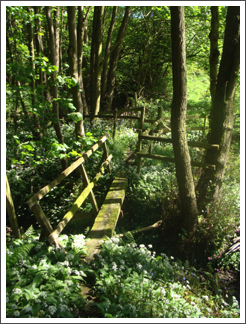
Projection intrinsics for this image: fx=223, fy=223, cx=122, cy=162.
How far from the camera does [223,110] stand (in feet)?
14.8

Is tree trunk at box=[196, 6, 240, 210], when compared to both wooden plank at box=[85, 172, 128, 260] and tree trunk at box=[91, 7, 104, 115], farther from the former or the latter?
tree trunk at box=[91, 7, 104, 115]

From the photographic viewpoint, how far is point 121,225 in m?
5.41

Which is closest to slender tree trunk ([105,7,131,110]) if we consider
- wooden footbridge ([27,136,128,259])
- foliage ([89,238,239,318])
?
wooden footbridge ([27,136,128,259])

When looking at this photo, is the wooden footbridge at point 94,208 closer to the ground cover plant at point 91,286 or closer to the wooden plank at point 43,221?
the wooden plank at point 43,221

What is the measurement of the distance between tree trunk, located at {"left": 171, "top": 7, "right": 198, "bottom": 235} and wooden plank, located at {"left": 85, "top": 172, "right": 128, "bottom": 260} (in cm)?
140

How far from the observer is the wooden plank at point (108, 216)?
3387 millimetres

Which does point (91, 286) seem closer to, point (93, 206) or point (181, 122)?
point (93, 206)

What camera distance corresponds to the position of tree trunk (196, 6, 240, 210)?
425 cm

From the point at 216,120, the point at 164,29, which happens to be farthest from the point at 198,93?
the point at 216,120

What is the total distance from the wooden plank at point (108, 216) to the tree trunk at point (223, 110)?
1.79 m

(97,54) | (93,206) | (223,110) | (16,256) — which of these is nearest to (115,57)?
(97,54)

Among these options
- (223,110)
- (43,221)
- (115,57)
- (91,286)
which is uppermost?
(115,57)

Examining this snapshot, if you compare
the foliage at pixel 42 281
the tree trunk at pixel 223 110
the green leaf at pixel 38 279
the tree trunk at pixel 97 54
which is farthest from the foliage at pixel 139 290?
the tree trunk at pixel 97 54

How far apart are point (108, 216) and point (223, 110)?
3.13 meters
